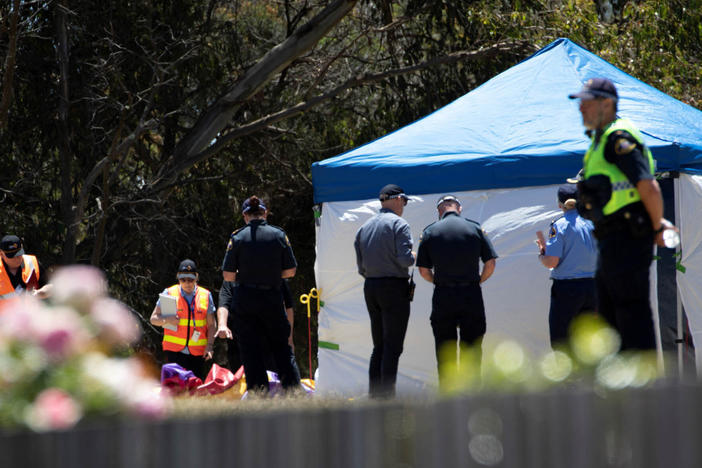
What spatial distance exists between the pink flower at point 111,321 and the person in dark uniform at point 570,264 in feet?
13.4

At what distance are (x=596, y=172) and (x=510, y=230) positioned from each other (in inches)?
119

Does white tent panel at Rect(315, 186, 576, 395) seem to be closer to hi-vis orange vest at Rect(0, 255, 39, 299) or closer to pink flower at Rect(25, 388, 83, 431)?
hi-vis orange vest at Rect(0, 255, 39, 299)

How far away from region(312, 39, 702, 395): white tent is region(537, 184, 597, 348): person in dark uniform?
792mm

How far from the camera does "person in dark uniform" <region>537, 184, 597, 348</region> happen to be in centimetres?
610

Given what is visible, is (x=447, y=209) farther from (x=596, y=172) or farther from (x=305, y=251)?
(x=305, y=251)

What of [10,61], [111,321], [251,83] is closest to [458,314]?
[111,321]

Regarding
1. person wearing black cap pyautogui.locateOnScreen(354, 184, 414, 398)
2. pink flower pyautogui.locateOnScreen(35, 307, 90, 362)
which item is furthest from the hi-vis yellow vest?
pink flower pyautogui.locateOnScreen(35, 307, 90, 362)

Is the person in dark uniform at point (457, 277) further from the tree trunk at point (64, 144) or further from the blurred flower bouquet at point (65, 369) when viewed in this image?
the tree trunk at point (64, 144)

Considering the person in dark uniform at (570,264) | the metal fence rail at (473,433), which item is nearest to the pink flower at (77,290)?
the metal fence rail at (473,433)

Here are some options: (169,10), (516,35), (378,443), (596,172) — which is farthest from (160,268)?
(378,443)

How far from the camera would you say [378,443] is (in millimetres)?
1887

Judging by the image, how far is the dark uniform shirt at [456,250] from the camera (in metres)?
6.02

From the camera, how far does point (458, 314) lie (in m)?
6.06

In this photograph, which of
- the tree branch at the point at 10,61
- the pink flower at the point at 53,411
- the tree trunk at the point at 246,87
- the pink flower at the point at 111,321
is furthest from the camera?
the tree trunk at the point at 246,87
